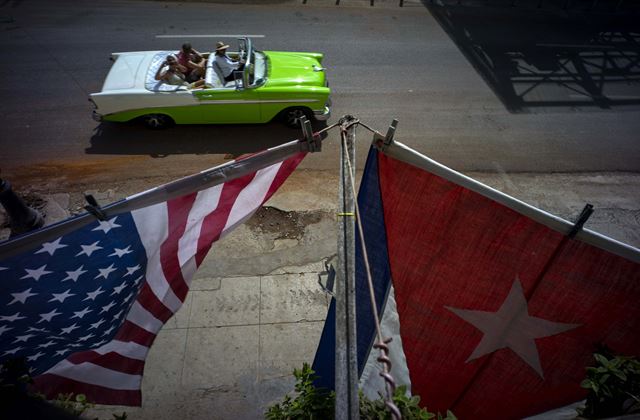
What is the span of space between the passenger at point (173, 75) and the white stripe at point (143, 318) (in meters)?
5.87

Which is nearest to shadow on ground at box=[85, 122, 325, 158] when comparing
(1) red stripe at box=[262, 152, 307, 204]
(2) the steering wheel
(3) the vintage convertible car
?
(3) the vintage convertible car

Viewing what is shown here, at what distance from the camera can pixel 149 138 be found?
27.5 ft

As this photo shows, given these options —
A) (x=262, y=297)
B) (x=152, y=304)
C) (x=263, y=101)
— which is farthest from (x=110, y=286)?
(x=263, y=101)

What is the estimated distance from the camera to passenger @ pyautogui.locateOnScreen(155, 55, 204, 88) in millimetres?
7742

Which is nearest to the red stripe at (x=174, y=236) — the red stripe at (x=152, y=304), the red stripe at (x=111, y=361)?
the red stripe at (x=152, y=304)

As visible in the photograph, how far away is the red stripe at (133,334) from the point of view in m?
2.97

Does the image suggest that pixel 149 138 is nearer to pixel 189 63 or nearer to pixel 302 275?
pixel 189 63

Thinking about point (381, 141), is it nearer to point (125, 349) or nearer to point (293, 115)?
point (125, 349)

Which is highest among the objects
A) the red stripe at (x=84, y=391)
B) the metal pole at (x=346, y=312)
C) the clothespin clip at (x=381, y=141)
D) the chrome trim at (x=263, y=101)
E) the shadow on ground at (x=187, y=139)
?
the clothespin clip at (x=381, y=141)

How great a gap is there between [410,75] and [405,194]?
870 centimetres

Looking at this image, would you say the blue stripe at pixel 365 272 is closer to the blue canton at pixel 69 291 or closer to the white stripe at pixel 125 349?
the white stripe at pixel 125 349

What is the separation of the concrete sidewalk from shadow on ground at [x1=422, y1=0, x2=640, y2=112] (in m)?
3.25

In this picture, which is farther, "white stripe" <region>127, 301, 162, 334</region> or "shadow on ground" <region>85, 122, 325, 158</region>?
"shadow on ground" <region>85, 122, 325, 158</region>

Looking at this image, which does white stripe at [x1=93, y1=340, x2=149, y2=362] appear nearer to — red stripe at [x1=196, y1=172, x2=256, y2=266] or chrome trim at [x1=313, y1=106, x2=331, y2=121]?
red stripe at [x1=196, y1=172, x2=256, y2=266]
